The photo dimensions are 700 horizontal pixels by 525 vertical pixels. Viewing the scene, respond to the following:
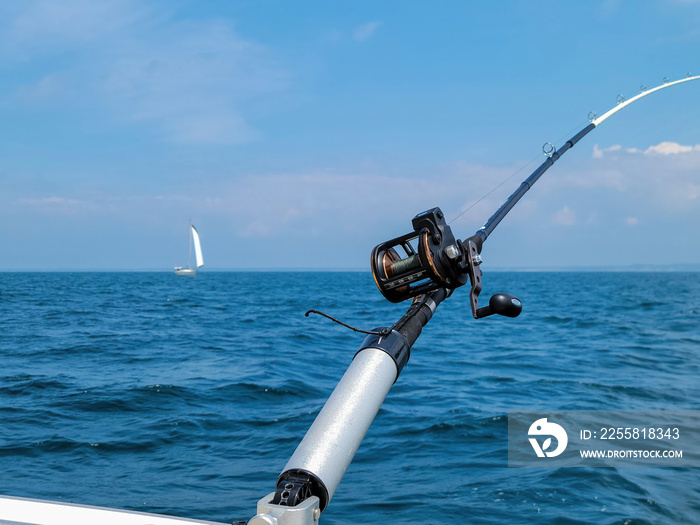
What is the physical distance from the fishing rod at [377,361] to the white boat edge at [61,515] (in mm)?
634

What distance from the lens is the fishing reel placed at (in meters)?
2.14

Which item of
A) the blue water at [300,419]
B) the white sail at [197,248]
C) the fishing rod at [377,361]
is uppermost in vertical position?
the white sail at [197,248]

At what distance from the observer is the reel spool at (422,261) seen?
2154mm

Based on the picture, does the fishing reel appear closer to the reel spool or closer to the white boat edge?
the reel spool

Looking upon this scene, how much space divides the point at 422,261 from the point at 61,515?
4.90 feet

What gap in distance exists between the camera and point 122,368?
1023cm

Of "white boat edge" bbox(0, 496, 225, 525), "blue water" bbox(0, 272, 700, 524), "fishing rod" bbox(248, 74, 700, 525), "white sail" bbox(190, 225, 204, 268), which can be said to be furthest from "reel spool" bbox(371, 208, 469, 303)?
"white sail" bbox(190, 225, 204, 268)

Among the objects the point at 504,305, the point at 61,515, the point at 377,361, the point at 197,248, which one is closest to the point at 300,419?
the point at 61,515

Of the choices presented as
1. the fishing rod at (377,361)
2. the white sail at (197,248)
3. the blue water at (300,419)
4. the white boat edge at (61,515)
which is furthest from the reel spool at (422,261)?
the white sail at (197,248)

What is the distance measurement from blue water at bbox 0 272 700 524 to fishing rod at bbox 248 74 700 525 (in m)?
2.78

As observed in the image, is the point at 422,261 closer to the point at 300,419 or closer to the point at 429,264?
the point at 429,264

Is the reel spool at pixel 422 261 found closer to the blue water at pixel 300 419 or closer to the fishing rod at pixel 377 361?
the fishing rod at pixel 377 361

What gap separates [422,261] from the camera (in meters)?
2.14

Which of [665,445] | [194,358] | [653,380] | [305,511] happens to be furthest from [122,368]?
[305,511]
